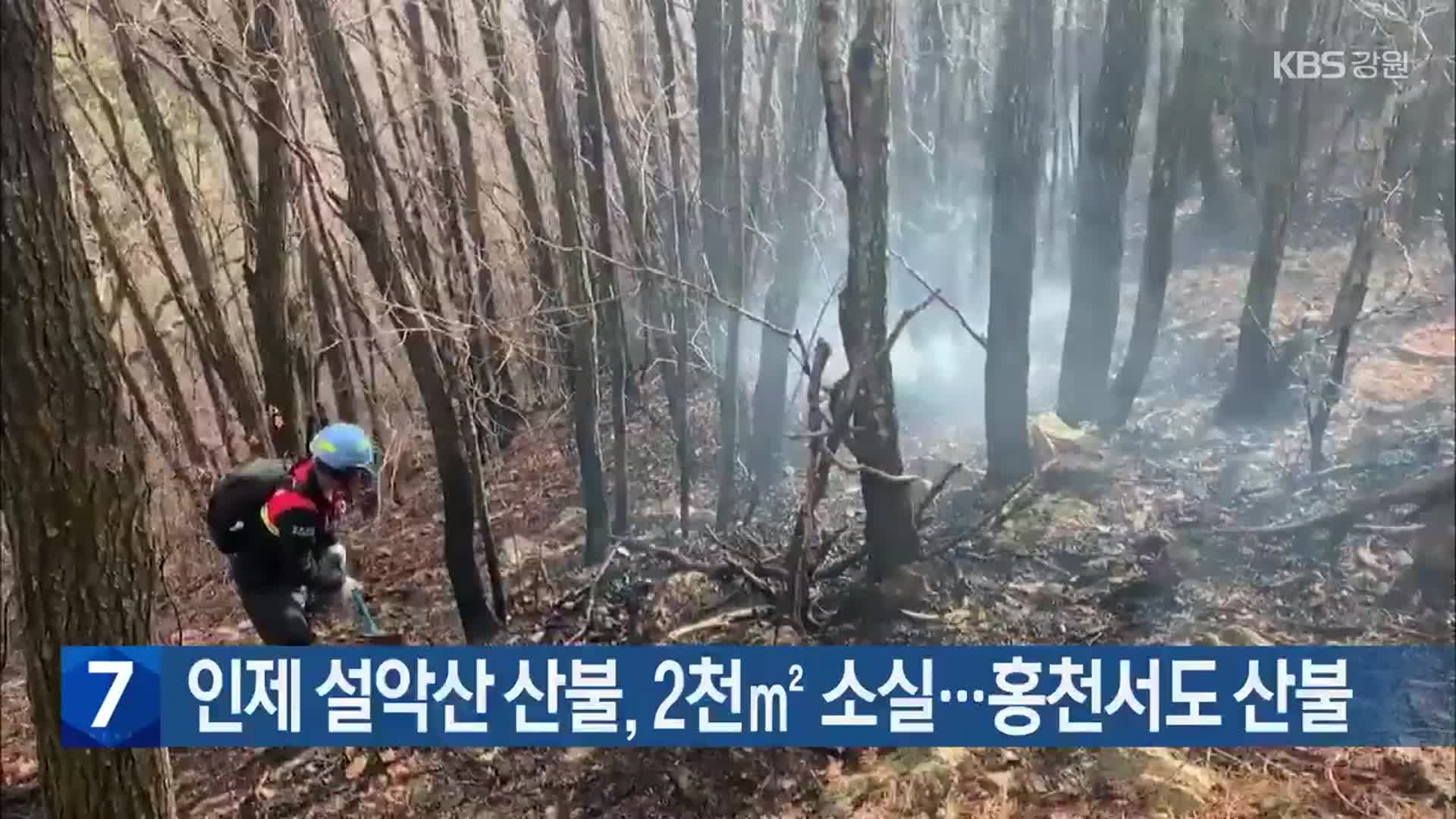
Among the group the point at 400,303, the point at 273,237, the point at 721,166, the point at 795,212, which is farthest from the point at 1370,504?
the point at 273,237

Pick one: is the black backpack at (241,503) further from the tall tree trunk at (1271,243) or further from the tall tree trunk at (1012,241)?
the tall tree trunk at (1271,243)

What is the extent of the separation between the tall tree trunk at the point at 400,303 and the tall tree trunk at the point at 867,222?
3.33 feet

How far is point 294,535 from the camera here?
238cm

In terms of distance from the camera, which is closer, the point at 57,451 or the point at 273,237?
the point at 57,451

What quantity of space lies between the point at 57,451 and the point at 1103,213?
7.97 ft

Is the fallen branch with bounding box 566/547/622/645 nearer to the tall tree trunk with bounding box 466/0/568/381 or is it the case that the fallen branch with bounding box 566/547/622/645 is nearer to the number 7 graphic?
the tall tree trunk with bounding box 466/0/568/381

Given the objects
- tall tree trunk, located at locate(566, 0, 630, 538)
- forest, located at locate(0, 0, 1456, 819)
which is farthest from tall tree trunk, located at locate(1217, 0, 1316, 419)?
tall tree trunk, located at locate(566, 0, 630, 538)

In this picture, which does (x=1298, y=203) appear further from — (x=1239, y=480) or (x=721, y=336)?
(x=721, y=336)

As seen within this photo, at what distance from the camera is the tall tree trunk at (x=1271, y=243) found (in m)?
2.36

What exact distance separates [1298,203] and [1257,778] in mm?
1403

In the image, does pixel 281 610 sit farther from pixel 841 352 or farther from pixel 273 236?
pixel 841 352

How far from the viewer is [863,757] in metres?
2.42

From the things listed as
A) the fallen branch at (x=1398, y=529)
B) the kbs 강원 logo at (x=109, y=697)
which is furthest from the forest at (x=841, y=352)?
the kbs 강원 logo at (x=109, y=697)

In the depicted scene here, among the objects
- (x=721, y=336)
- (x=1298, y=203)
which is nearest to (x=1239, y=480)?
(x=1298, y=203)
